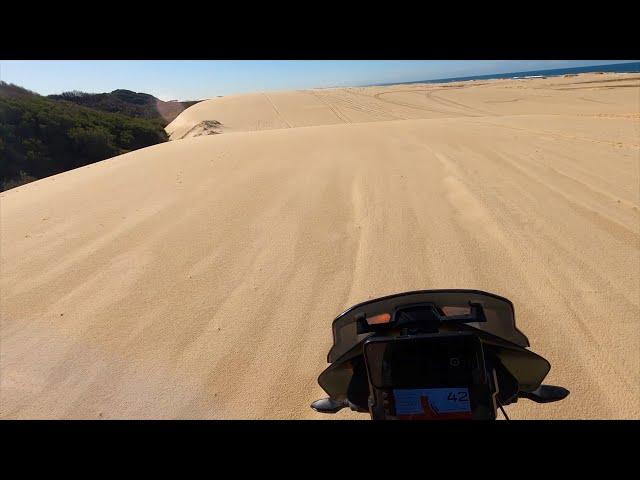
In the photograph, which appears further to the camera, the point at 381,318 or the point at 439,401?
the point at 381,318

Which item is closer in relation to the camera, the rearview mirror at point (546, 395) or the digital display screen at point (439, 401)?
the digital display screen at point (439, 401)

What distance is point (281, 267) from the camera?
359 cm

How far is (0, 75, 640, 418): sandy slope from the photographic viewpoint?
2398mm

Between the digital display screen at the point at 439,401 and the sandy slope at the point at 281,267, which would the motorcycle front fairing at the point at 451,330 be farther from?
the sandy slope at the point at 281,267

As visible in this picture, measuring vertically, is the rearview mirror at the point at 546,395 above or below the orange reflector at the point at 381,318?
below

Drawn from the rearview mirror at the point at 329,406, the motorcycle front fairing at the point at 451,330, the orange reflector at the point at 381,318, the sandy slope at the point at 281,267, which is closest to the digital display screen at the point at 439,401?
the motorcycle front fairing at the point at 451,330

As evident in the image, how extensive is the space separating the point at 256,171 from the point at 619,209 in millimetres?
4831

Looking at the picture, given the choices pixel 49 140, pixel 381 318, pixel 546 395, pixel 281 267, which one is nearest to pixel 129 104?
pixel 49 140

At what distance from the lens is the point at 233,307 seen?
122 inches

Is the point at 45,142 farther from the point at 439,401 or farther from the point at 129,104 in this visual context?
the point at 129,104

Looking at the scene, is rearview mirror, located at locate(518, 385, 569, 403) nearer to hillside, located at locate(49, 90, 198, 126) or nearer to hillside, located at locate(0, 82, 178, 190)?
hillside, located at locate(0, 82, 178, 190)

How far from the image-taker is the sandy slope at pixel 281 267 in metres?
2.40
